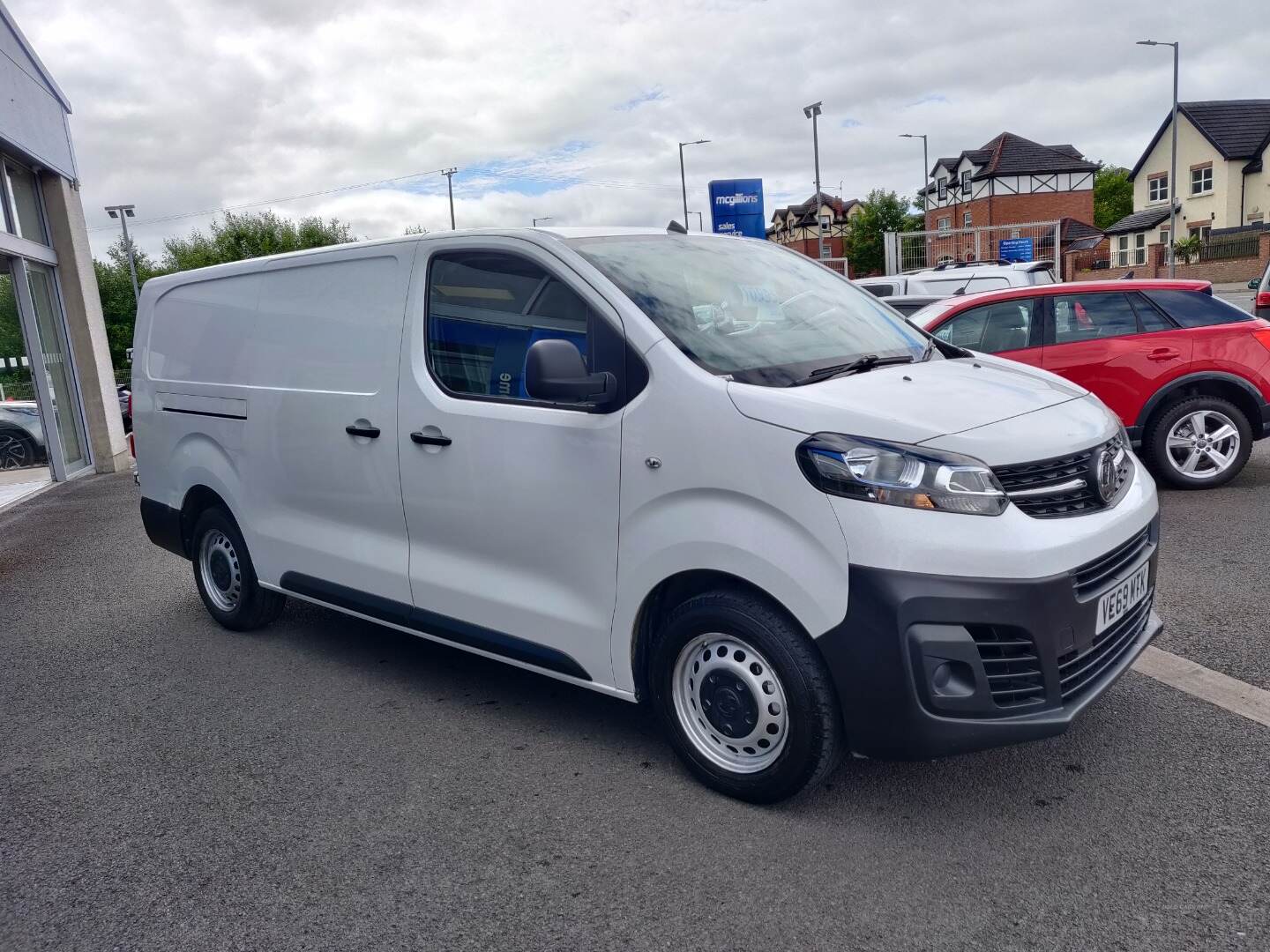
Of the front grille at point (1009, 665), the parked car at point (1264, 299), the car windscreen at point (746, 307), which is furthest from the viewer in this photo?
the parked car at point (1264, 299)

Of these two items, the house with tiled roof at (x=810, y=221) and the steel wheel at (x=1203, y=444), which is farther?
the house with tiled roof at (x=810, y=221)

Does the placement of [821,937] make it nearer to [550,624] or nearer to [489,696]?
[550,624]

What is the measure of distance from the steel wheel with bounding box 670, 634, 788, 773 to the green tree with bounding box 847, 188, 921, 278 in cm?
6719

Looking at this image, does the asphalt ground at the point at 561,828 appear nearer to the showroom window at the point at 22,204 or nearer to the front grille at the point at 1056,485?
the front grille at the point at 1056,485

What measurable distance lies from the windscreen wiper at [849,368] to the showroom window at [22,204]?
13.2m

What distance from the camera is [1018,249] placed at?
67.3 ft

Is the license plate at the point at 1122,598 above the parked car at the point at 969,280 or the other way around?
the other way around

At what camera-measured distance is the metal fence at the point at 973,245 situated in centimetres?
2034

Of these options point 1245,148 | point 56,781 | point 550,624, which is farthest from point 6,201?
point 1245,148

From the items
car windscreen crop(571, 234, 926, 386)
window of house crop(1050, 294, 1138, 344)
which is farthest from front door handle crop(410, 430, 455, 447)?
window of house crop(1050, 294, 1138, 344)

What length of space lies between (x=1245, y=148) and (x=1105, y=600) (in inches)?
2313

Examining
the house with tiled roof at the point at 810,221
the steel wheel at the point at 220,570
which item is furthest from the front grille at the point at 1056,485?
the house with tiled roof at the point at 810,221

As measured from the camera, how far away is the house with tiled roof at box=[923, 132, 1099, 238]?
205 ft

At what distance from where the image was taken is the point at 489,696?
451 centimetres
